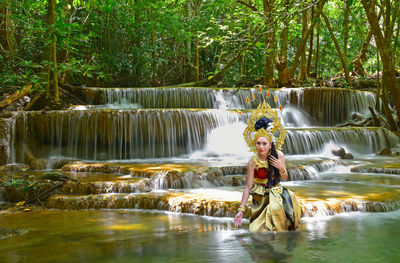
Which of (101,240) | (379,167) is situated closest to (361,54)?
(379,167)

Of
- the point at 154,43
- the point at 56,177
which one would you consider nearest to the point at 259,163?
the point at 56,177

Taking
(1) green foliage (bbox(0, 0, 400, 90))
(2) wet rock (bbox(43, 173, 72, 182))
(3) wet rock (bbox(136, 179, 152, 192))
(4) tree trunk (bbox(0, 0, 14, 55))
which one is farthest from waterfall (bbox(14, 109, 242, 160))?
(1) green foliage (bbox(0, 0, 400, 90))

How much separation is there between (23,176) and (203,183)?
11.6 ft

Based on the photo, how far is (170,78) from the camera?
80.7 feet

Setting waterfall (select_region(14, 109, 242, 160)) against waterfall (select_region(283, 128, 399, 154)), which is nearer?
waterfall (select_region(14, 109, 242, 160))

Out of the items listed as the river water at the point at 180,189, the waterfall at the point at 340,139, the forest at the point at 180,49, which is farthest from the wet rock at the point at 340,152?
the forest at the point at 180,49

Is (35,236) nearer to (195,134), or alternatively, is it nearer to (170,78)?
(195,134)

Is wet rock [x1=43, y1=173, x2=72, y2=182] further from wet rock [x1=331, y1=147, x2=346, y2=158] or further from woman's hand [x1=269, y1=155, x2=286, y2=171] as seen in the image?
wet rock [x1=331, y1=147, x2=346, y2=158]

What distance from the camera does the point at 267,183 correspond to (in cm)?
446

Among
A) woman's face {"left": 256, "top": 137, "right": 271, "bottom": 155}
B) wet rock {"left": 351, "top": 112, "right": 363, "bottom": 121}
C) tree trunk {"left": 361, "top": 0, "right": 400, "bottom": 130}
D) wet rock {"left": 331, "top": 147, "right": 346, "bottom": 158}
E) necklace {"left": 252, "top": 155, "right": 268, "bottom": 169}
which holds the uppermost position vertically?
tree trunk {"left": 361, "top": 0, "right": 400, "bottom": 130}

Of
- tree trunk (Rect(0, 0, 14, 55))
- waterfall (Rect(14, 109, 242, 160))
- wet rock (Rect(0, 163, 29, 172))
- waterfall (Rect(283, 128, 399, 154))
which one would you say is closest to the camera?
tree trunk (Rect(0, 0, 14, 55))

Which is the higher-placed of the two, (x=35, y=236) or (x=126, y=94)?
(x=126, y=94)

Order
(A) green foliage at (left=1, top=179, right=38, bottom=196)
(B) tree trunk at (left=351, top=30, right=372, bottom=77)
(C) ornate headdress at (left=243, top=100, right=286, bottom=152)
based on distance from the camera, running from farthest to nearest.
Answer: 1. (B) tree trunk at (left=351, top=30, right=372, bottom=77)
2. (A) green foliage at (left=1, top=179, right=38, bottom=196)
3. (C) ornate headdress at (left=243, top=100, right=286, bottom=152)

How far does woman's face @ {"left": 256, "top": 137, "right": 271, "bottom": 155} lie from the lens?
437 cm
